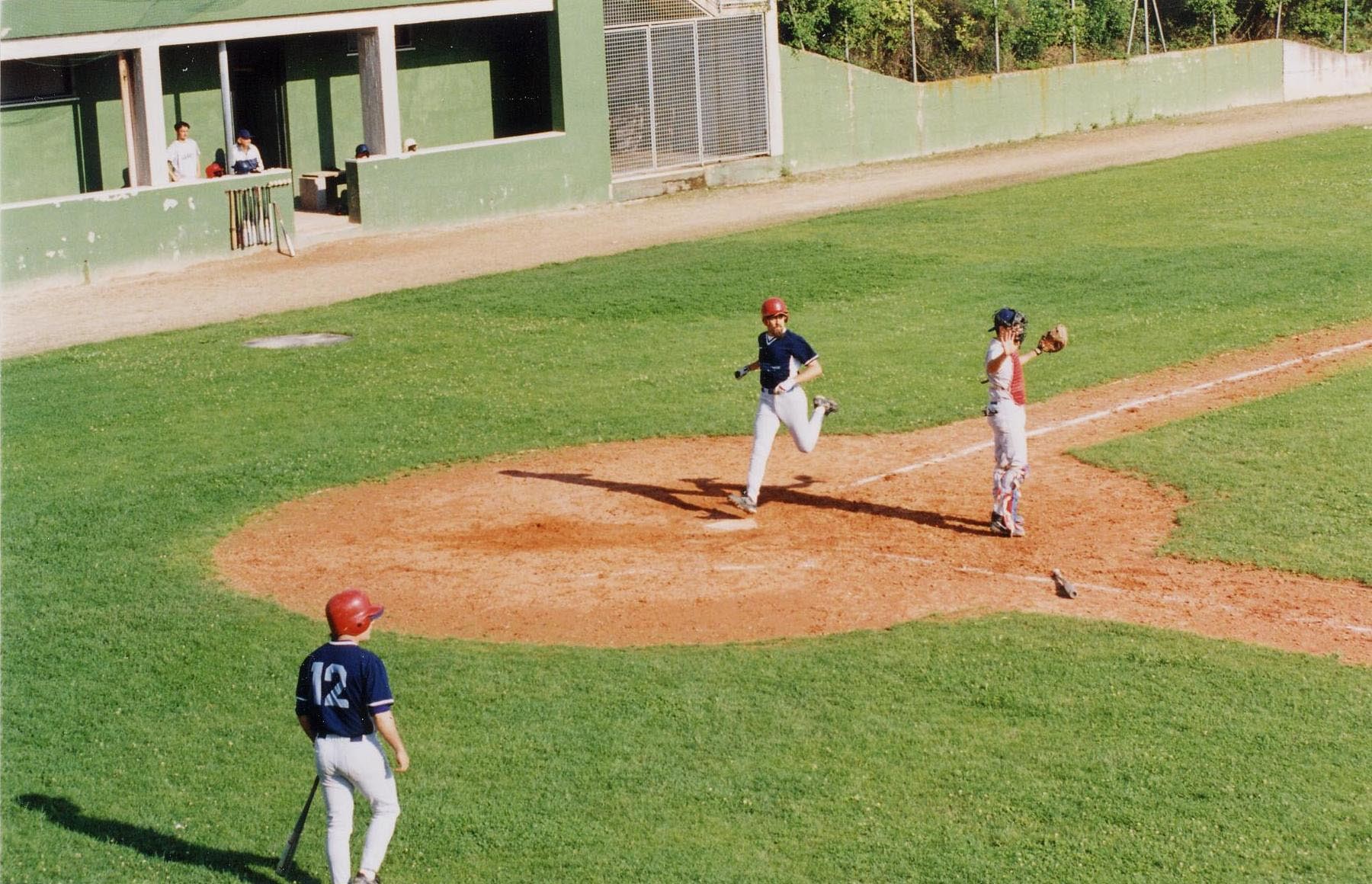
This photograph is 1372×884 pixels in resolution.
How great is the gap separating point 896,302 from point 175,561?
12.4 m

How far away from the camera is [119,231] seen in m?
26.5

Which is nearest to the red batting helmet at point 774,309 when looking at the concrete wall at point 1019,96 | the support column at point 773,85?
the support column at point 773,85

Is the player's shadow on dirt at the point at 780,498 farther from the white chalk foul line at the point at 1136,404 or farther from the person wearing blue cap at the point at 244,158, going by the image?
the person wearing blue cap at the point at 244,158

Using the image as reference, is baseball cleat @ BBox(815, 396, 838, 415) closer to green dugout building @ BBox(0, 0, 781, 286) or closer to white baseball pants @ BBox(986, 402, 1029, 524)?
white baseball pants @ BBox(986, 402, 1029, 524)

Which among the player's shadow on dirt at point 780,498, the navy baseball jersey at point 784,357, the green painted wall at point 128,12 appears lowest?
the player's shadow on dirt at point 780,498

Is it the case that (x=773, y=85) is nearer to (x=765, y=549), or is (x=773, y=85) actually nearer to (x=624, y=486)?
(x=624, y=486)

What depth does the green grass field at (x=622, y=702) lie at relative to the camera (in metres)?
8.69

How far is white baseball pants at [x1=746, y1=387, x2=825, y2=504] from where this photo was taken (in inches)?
564

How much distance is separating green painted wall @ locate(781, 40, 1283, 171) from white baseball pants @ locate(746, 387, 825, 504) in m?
22.9

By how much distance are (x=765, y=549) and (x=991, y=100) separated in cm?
2891

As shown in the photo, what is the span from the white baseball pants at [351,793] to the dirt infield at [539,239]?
15401 mm

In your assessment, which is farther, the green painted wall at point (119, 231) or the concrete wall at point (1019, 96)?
the concrete wall at point (1019, 96)

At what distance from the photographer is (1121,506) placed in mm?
14438

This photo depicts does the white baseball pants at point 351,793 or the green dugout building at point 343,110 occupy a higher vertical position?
the green dugout building at point 343,110
